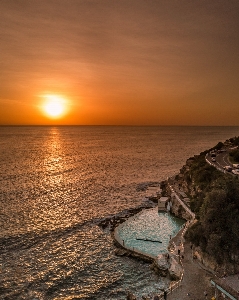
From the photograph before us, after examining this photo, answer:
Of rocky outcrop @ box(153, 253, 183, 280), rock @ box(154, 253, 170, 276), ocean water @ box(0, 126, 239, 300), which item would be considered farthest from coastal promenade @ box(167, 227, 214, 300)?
ocean water @ box(0, 126, 239, 300)

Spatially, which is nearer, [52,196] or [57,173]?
[52,196]

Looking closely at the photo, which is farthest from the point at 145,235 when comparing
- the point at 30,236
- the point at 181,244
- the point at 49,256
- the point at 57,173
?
the point at 57,173

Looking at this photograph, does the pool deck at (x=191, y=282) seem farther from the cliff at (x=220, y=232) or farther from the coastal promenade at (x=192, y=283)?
the cliff at (x=220, y=232)

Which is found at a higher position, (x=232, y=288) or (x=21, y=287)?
(x=232, y=288)

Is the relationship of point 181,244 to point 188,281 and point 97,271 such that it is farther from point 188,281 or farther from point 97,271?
point 97,271

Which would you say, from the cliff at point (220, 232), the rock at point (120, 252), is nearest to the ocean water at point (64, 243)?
the rock at point (120, 252)

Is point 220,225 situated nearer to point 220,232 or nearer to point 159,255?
point 220,232

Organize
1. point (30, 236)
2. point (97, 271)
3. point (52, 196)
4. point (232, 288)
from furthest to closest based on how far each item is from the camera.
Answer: point (52, 196)
point (30, 236)
point (97, 271)
point (232, 288)

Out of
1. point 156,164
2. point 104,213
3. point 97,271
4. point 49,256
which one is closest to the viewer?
point 97,271
